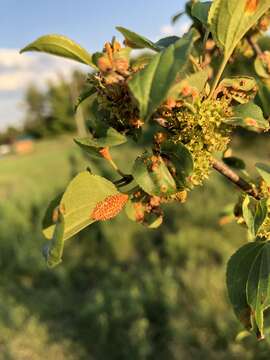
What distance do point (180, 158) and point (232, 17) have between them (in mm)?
101

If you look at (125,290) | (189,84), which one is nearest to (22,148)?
(125,290)

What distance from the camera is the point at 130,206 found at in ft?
1.46

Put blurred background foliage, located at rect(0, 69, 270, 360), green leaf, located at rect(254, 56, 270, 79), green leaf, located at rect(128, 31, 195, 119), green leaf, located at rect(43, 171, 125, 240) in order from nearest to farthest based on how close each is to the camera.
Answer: green leaf, located at rect(128, 31, 195, 119)
green leaf, located at rect(43, 171, 125, 240)
green leaf, located at rect(254, 56, 270, 79)
blurred background foliage, located at rect(0, 69, 270, 360)

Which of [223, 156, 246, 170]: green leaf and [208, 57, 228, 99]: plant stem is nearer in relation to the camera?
[208, 57, 228, 99]: plant stem

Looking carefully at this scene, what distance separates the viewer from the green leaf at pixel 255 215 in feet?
1.27

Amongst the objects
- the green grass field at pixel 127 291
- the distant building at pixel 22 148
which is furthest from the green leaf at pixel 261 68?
the distant building at pixel 22 148

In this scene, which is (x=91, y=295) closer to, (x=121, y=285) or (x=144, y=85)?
(x=121, y=285)

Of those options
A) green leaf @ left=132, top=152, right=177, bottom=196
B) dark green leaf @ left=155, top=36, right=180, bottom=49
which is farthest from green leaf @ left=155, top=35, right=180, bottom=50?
green leaf @ left=132, top=152, right=177, bottom=196

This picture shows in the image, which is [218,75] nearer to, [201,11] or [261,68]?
[201,11]

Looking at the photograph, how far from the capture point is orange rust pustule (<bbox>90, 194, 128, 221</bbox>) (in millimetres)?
371

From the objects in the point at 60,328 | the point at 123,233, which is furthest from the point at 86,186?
the point at 123,233

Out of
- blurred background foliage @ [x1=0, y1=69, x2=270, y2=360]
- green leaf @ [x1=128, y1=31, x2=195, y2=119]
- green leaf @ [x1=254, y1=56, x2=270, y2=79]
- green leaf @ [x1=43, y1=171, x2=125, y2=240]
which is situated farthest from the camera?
blurred background foliage @ [x1=0, y1=69, x2=270, y2=360]

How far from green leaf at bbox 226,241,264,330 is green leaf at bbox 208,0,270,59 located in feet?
0.59

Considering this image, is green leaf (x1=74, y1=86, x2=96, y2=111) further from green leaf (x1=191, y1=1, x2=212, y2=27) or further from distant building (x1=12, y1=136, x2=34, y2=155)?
distant building (x1=12, y1=136, x2=34, y2=155)
